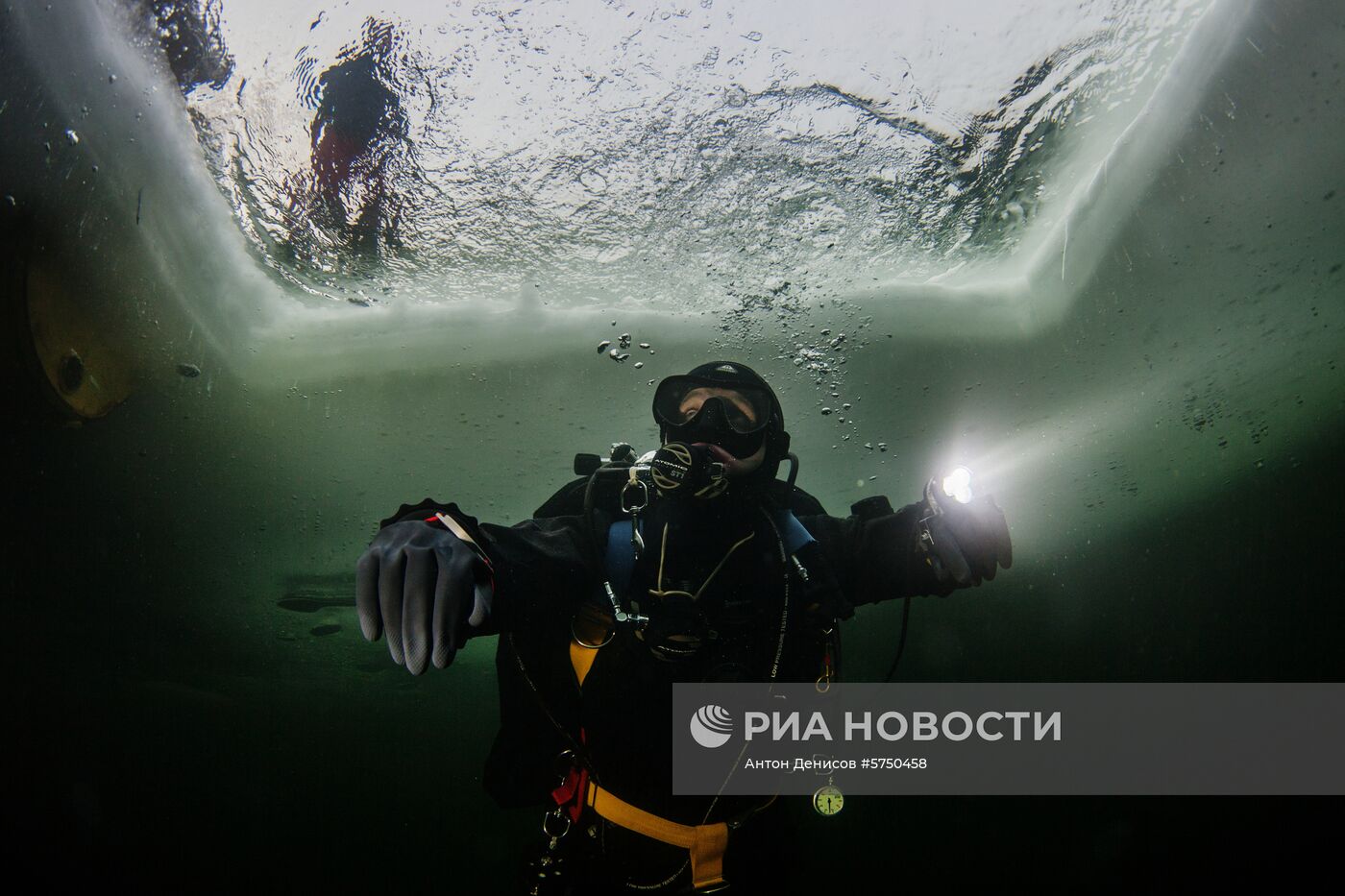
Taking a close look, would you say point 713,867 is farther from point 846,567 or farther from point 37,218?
point 37,218

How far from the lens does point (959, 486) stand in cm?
319

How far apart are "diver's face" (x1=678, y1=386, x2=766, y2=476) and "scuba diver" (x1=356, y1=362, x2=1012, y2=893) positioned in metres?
0.02

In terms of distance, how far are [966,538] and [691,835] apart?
2417 millimetres

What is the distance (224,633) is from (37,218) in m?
15.9

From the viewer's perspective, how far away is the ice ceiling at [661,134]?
5.10 metres

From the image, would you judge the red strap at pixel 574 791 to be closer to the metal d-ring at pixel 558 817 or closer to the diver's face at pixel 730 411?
the metal d-ring at pixel 558 817

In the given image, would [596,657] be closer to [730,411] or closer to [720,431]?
[720,431]

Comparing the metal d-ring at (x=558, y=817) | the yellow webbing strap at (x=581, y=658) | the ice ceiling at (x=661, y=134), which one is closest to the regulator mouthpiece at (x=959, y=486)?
the yellow webbing strap at (x=581, y=658)

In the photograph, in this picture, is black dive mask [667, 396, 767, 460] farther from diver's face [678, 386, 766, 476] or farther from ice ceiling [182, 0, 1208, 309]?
ice ceiling [182, 0, 1208, 309]

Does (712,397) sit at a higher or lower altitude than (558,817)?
higher

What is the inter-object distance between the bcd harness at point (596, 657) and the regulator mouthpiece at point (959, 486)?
32.9 inches

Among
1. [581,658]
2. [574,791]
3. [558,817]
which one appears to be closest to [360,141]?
[581,658]

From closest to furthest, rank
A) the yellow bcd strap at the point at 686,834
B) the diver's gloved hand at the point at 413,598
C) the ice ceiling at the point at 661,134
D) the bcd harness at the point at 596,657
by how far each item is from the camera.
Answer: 1. the diver's gloved hand at the point at 413,598
2. the bcd harness at the point at 596,657
3. the yellow bcd strap at the point at 686,834
4. the ice ceiling at the point at 661,134

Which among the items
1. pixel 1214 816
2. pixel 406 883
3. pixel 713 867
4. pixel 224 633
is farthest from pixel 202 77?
pixel 1214 816
